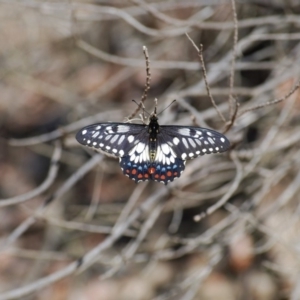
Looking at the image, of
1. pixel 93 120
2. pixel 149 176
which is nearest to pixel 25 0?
pixel 93 120

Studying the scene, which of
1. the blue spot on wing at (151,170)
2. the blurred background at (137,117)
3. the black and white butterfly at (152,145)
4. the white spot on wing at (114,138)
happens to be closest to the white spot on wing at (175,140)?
the black and white butterfly at (152,145)

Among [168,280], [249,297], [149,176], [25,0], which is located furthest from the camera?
[168,280]

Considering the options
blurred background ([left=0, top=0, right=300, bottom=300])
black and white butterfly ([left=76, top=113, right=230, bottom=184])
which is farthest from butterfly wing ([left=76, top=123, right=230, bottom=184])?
blurred background ([left=0, top=0, right=300, bottom=300])

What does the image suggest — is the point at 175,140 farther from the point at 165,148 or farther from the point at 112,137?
the point at 112,137

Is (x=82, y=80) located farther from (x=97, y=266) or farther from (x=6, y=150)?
(x=97, y=266)

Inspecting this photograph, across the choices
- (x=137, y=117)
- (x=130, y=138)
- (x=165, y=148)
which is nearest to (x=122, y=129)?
(x=130, y=138)

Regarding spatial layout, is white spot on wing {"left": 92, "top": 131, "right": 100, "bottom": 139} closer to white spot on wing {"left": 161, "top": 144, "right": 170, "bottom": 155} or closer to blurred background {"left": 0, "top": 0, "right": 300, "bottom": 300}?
white spot on wing {"left": 161, "top": 144, "right": 170, "bottom": 155}
